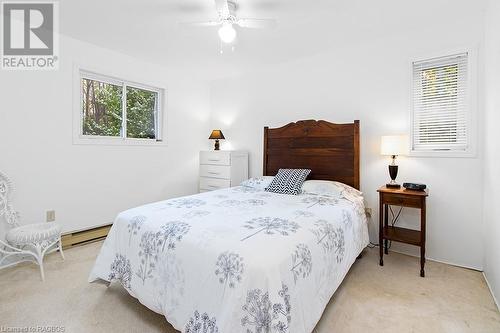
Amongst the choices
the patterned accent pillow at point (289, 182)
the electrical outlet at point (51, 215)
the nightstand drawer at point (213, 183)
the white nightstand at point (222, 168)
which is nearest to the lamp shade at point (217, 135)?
the white nightstand at point (222, 168)

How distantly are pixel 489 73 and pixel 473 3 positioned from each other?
623 millimetres

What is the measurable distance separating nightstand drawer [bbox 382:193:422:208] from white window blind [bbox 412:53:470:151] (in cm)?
64

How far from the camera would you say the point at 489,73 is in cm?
215

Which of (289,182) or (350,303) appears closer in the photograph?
(350,303)

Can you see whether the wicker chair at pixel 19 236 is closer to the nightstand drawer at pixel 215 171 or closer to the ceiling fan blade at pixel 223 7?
the nightstand drawer at pixel 215 171

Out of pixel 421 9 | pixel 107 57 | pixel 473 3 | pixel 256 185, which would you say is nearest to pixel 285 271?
pixel 256 185

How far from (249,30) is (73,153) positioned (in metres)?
2.40

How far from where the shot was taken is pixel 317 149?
3229mm

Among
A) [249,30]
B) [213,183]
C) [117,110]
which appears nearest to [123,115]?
[117,110]

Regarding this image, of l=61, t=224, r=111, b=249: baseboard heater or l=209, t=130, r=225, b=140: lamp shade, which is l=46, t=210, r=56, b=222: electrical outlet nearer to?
l=61, t=224, r=111, b=249: baseboard heater

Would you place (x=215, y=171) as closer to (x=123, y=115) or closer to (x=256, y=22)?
(x=123, y=115)

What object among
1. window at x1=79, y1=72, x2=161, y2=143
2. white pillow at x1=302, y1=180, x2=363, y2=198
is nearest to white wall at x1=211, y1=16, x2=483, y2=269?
white pillow at x1=302, y1=180, x2=363, y2=198

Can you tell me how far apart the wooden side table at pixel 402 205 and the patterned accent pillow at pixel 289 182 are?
815 mm

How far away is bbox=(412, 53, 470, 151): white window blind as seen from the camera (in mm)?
2467
